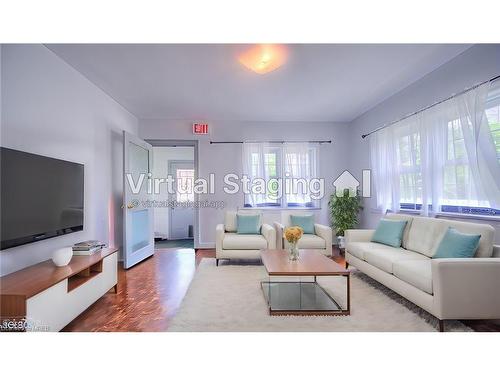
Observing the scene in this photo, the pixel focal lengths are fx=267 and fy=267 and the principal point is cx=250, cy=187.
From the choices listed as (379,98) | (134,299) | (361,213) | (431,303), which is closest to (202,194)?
(134,299)

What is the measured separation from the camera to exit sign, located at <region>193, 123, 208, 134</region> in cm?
548

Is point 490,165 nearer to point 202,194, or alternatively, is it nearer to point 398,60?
point 398,60

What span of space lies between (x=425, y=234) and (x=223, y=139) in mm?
3915

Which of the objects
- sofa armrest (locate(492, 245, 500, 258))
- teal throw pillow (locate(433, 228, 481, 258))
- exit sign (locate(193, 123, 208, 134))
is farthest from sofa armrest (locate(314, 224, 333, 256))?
exit sign (locate(193, 123, 208, 134))

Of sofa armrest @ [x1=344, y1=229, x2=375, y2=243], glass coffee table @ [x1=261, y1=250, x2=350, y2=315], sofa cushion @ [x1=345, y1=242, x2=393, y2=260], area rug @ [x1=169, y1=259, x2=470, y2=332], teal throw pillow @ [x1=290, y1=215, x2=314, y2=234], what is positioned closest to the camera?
area rug @ [x1=169, y1=259, x2=470, y2=332]

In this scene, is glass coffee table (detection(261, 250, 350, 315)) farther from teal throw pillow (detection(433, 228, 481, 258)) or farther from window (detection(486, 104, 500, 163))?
window (detection(486, 104, 500, 163))

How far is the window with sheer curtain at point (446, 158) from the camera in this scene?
2.62 m

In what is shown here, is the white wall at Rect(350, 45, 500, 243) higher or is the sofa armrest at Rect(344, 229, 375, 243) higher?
the white wall at Rect(350, 45, 500, 243)

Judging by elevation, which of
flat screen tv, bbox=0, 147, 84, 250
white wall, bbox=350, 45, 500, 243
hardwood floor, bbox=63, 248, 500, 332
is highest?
white wall, bbox=350, 45, 500, 243

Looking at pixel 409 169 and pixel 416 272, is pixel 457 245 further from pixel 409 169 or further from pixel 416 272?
pixel 409 169

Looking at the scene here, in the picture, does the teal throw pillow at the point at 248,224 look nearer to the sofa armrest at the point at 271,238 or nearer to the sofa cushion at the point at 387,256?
the sofa armrest at the point at 271,238

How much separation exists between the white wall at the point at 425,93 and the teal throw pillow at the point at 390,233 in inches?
37.3

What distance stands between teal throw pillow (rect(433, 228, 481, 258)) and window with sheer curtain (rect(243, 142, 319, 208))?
3145mm
